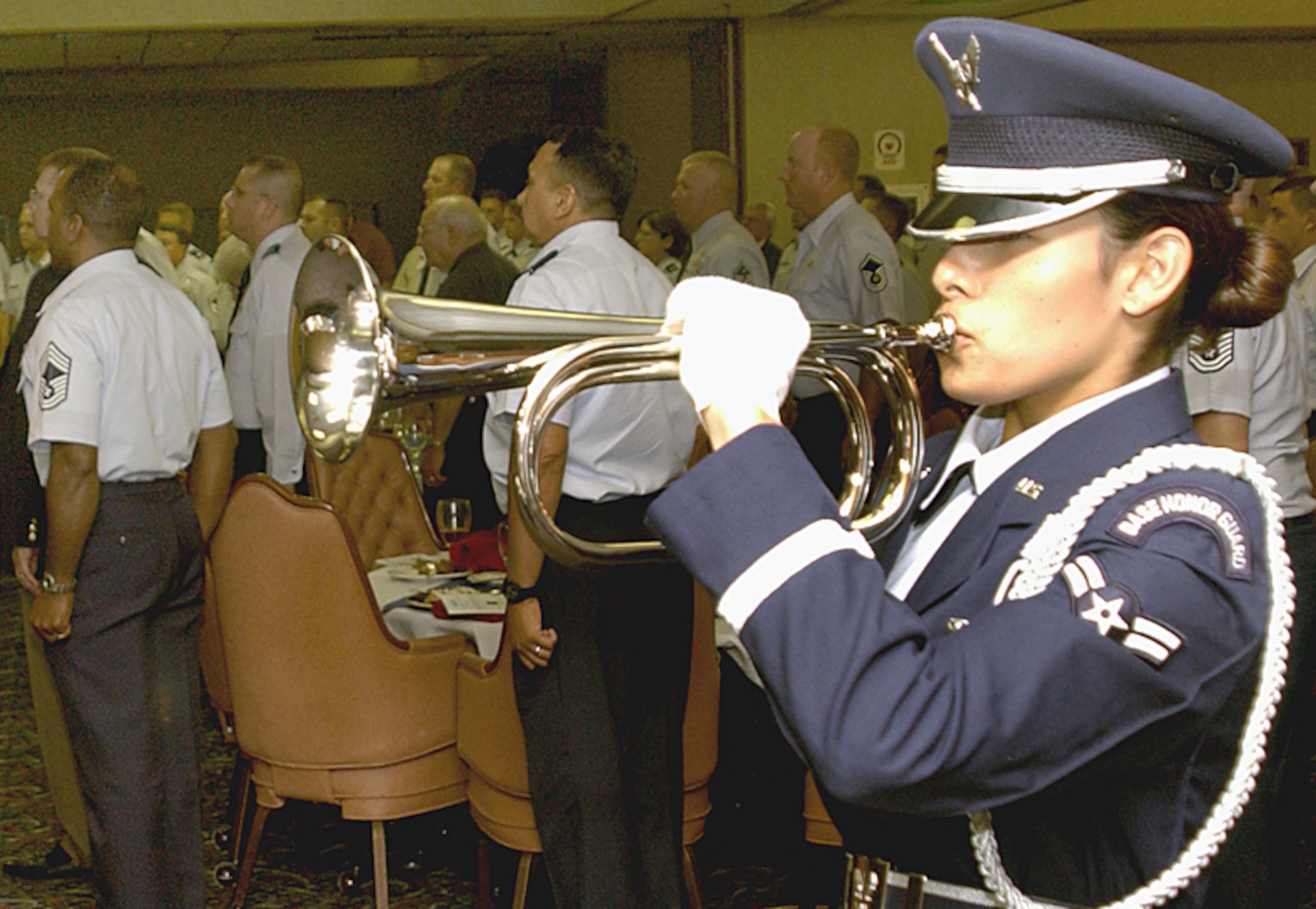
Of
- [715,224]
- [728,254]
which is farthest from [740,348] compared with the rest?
[715,224]

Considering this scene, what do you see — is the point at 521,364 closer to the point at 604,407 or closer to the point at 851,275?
the point at 604,407

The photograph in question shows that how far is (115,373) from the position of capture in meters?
2.69

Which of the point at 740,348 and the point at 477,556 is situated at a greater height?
the point at 740,348

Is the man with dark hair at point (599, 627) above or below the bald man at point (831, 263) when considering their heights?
below

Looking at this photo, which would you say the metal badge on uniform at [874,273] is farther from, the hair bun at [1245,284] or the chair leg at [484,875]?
the hair bun at [1245,284]

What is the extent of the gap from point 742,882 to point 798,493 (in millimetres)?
2312

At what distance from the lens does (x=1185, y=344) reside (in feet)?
3.85

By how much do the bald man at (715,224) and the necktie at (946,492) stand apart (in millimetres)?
4095

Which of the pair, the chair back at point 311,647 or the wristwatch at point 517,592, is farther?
the chair back at point 311,647

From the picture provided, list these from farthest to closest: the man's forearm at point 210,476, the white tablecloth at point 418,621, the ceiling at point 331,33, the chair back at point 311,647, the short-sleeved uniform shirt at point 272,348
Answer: the ceiling at point 331,33
the short-sleeved uniform shirt at point 272,348
the man's forearm at point 210,476
the white tablecloth at point 418,621
the chair back at point 311,647

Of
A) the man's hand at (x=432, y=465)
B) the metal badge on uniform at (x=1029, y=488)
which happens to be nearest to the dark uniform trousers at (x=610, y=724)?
the metal badge on uniform at (x=1029, y=488)

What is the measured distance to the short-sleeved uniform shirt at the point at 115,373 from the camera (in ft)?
8.60

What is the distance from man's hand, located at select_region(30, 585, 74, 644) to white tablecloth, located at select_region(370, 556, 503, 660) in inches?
21.9

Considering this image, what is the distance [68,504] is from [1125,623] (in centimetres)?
218
